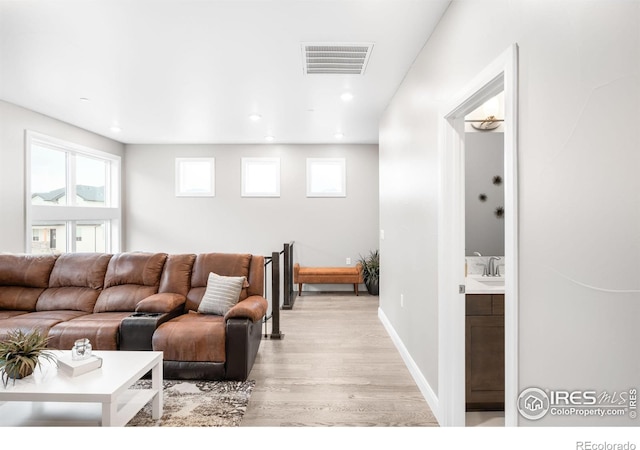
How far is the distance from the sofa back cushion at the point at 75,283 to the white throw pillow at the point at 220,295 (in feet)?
3.83

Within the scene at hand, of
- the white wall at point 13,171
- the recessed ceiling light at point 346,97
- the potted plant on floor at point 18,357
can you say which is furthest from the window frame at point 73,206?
the recessed ceiling light at point 346,97

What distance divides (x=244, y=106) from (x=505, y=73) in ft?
11.2

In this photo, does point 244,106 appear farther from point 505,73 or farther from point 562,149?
point 562,149

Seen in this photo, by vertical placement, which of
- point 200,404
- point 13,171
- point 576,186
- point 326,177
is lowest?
point 200,404

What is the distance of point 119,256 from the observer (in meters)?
3.61

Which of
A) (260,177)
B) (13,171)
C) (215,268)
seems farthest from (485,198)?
(13,171)

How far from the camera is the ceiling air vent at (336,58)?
2723mm

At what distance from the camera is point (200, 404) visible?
8.14ft

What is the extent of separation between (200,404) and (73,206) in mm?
4386

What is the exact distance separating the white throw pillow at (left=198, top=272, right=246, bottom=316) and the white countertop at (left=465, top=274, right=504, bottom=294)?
2063mm

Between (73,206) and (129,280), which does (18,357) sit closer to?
(129,280)

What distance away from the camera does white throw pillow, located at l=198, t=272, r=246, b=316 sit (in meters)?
3.18

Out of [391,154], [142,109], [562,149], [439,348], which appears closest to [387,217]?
[391,154]

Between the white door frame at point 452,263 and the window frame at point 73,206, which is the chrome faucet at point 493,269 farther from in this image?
the window frame at point 73,206
